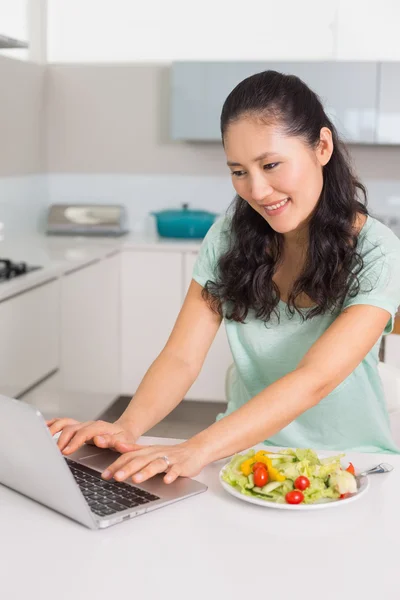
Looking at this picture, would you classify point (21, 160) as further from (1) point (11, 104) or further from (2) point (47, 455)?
(2) point (47, 455)

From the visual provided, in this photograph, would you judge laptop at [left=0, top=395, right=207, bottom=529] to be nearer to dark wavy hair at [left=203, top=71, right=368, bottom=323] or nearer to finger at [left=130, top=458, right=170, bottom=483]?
finger at [left=130, top=458, right=170, bottom=483]

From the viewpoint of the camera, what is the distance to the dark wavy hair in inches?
61.5

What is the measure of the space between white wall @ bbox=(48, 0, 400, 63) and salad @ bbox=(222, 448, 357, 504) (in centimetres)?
343

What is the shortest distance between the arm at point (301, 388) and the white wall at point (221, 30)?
3.05 metres

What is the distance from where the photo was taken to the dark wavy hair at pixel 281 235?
61.5 inches

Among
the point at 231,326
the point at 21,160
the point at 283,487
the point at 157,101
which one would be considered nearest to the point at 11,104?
the point at 21,160

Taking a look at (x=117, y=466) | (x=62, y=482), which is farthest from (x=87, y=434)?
(x=62, y=482)

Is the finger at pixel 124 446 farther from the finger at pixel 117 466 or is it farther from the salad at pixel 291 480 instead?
the salad at pixel 291 480

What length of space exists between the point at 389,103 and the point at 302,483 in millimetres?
3120

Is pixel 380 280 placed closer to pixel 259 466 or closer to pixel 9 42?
pixel 259 466

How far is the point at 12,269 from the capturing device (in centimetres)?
302

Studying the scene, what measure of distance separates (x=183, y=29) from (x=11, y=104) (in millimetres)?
1026

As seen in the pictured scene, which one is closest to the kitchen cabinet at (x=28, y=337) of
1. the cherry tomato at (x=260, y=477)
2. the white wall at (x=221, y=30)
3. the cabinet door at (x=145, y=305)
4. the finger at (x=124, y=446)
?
the cabinet door at (x=145, y=305)

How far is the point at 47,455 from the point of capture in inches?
42.0
